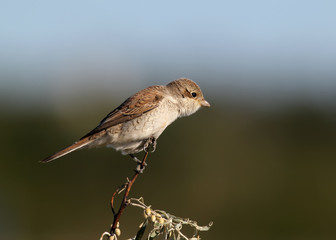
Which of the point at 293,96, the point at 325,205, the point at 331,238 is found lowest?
the point at 331,238

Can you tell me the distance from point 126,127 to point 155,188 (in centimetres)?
549

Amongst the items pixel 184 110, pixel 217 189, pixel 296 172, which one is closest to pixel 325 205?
pixel 296 172

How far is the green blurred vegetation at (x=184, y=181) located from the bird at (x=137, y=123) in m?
4.33

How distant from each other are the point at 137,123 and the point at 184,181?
602 cm

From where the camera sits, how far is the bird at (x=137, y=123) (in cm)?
472

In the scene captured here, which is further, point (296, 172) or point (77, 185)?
point (296, 172)

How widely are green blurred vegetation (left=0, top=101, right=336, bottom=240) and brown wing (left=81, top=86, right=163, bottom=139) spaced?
4.33 meters

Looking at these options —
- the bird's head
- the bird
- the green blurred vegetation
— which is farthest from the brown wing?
the green blurred vegetation

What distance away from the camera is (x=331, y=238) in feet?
31.0

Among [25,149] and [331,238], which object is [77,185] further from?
[331,238]

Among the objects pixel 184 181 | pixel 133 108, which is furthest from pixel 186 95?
pixel 184 181

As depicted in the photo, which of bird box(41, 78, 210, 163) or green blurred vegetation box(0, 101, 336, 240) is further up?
green blurred vegetation box(0, 101, 336, 240)

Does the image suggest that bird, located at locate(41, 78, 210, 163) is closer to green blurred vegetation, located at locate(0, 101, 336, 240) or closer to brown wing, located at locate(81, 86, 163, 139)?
brown wing, located at locate(81, 86, 163, 139)

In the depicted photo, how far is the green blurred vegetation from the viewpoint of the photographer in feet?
31.7
